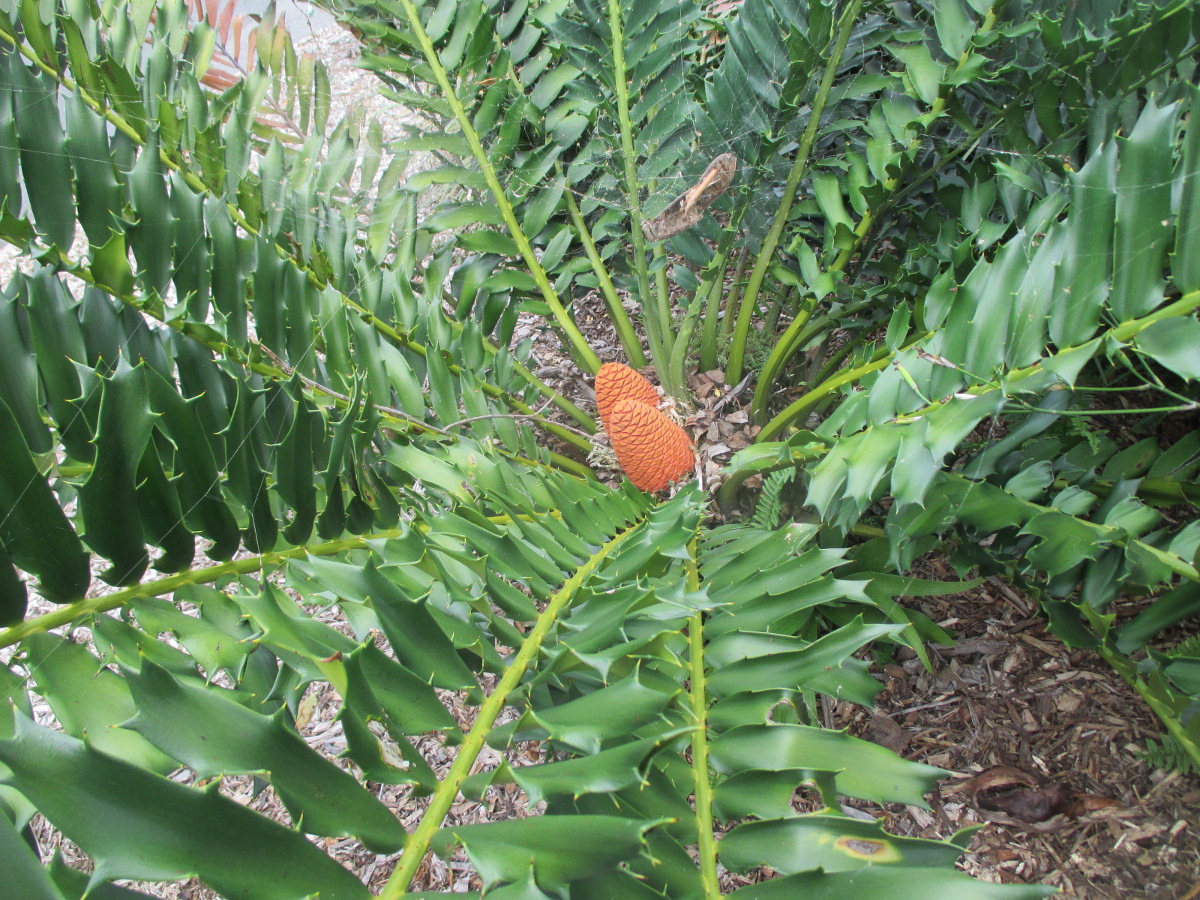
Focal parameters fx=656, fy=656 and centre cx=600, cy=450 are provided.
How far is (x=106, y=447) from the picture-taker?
0.42 m

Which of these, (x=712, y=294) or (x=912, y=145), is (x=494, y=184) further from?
(x=912, y=145)

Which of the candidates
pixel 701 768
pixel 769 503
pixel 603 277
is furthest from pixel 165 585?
pixel 603 277

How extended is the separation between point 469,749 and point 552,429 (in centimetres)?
91

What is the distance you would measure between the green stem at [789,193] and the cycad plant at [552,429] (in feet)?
0.04

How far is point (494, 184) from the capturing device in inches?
41.9

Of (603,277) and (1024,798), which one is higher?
(603,277)

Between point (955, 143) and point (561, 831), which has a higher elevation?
point (955, 143)

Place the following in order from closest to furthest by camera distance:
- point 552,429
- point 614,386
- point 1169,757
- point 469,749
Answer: point 469,749, point 1169,757, point 614,386, point 552,429

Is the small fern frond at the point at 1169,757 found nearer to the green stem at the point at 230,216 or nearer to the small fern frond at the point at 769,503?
the small fern frond at the point at 769,503

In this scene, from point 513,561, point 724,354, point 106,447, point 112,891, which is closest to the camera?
point 112,891

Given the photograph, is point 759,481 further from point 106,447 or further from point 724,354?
point 106,447

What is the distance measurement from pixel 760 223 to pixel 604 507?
558 millimetres

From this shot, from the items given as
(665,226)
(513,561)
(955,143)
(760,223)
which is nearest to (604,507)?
(513,561)

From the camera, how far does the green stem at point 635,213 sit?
3.35ft
